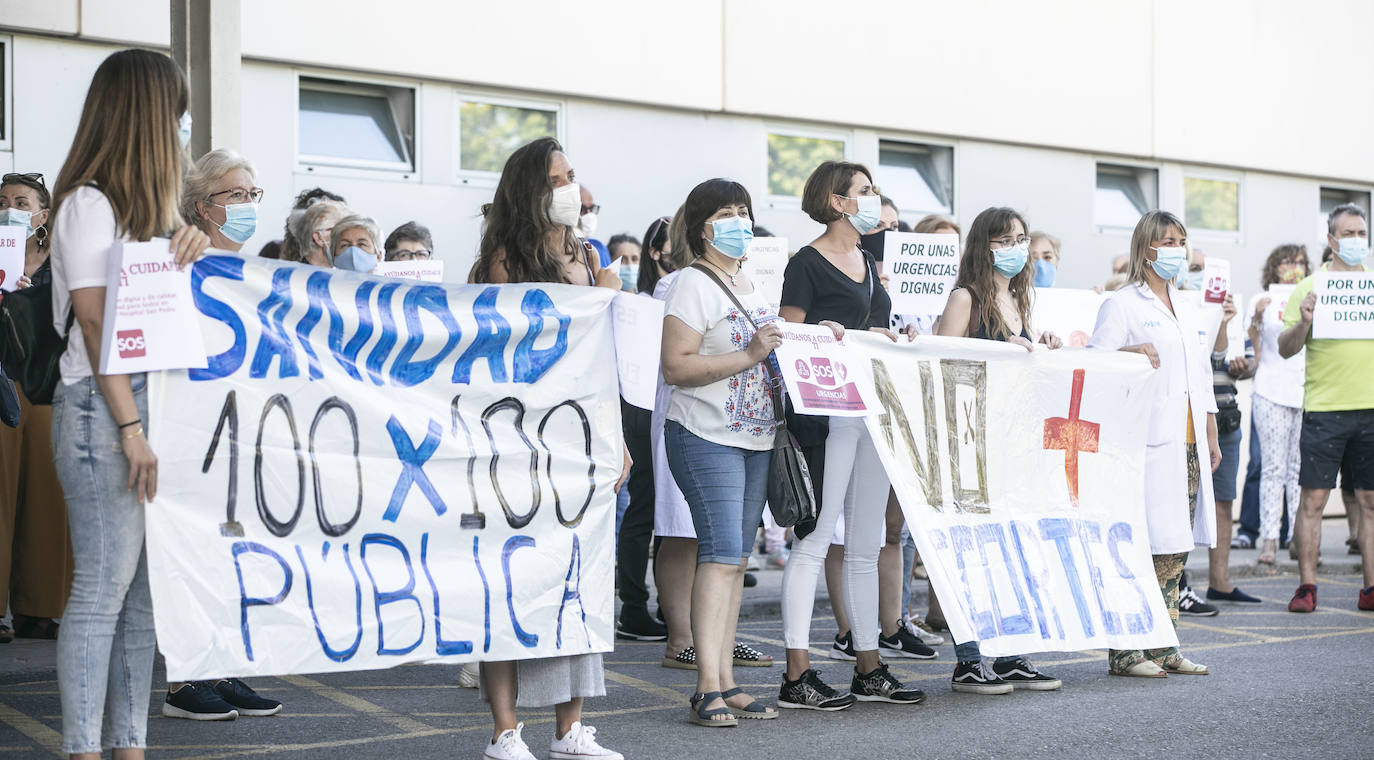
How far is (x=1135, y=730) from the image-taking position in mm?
5461

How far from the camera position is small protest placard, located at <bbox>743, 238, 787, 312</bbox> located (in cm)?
815

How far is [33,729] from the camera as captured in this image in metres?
5.29

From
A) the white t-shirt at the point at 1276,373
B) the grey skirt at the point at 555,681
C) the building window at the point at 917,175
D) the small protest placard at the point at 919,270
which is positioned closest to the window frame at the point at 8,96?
the small protest placard at the point at 919,270

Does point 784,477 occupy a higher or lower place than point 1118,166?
lower

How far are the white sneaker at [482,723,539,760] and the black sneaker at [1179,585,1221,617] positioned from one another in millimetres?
5169

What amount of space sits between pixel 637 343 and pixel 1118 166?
10.1 metres

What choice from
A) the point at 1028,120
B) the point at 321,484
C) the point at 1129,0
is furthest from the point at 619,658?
the point at 1129,0

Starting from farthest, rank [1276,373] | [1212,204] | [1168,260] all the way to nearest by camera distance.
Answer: [1212,204] < [1276,373] < [1168,260]

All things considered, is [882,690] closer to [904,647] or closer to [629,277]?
[904,647]

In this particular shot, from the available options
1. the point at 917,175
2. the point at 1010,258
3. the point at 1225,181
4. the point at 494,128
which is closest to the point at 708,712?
the point at 1010,258

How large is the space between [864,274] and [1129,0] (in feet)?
29.8

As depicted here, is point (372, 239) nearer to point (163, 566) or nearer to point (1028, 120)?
point (163, 566)

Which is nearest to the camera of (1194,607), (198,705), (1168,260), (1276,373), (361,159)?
(198,705)

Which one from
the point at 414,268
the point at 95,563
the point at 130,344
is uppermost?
the point at 414,268
